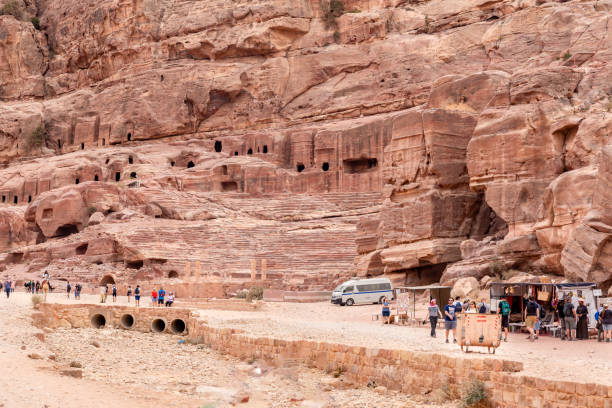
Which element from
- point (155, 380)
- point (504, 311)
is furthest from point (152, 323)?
point (504, 311)

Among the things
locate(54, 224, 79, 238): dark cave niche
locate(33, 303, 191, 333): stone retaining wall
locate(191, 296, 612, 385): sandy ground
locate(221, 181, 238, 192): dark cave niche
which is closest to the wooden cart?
locate(191, 296, 612, 385): sandy ground

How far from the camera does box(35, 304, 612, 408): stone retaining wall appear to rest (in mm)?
12500

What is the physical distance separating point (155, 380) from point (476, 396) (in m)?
8.81

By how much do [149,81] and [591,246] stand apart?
5905 cm

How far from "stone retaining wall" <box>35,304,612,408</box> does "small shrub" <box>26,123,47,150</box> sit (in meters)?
62.0

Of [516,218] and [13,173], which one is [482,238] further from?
[13,173]

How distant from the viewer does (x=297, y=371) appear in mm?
18922

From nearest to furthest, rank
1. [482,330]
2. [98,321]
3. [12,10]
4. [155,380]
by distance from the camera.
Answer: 1. [482,330]
2. [155,380]
3. [98,321]
4. [12,10]

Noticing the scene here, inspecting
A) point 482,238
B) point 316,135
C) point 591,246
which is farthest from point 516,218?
point 316,135

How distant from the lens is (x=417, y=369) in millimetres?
15766

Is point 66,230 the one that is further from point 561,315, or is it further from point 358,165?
point 561,315

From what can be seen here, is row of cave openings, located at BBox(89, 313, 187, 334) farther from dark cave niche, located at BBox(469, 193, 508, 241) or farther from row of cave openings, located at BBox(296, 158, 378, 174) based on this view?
row of cave openings, located at BBox(296, 158, 378, 174)

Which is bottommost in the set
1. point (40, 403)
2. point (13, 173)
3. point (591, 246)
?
point (40, 403)

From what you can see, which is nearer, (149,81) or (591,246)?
(591,246)
